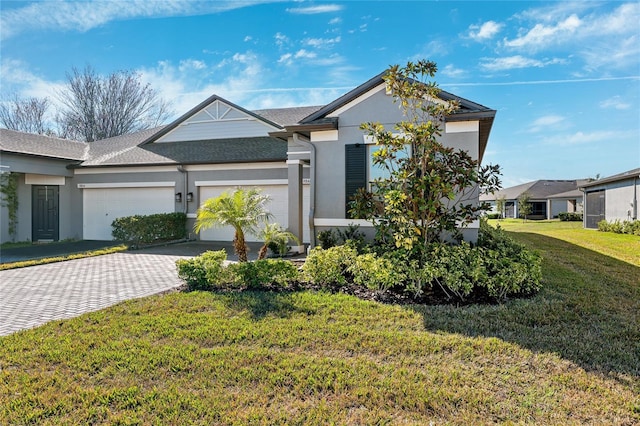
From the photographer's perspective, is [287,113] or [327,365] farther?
[287,113]

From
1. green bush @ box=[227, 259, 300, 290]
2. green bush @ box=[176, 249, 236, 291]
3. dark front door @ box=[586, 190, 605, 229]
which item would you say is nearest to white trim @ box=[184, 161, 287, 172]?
green bush @ box=[176, 249, 236, 291]

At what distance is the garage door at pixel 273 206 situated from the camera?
13773mm

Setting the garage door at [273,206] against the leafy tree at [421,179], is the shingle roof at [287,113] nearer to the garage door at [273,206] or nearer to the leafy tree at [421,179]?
the garage door at [273,206]

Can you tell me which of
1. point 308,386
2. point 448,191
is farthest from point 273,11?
point 308,386

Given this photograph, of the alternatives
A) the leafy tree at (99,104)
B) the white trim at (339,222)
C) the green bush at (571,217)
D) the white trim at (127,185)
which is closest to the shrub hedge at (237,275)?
the white trim at (339,222)

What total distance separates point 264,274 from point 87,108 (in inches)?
1207

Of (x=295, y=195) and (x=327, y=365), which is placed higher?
(x=295, y=195)

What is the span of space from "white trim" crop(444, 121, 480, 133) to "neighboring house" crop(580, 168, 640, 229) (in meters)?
14.7

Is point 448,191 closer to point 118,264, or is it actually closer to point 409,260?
point 409,260

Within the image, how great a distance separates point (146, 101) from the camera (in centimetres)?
3072

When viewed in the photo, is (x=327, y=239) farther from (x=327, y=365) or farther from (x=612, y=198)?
(x=612, y=198)

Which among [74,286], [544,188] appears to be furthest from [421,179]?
[544,188]

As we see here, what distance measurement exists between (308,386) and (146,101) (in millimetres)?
33007

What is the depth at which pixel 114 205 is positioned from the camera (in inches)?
634
